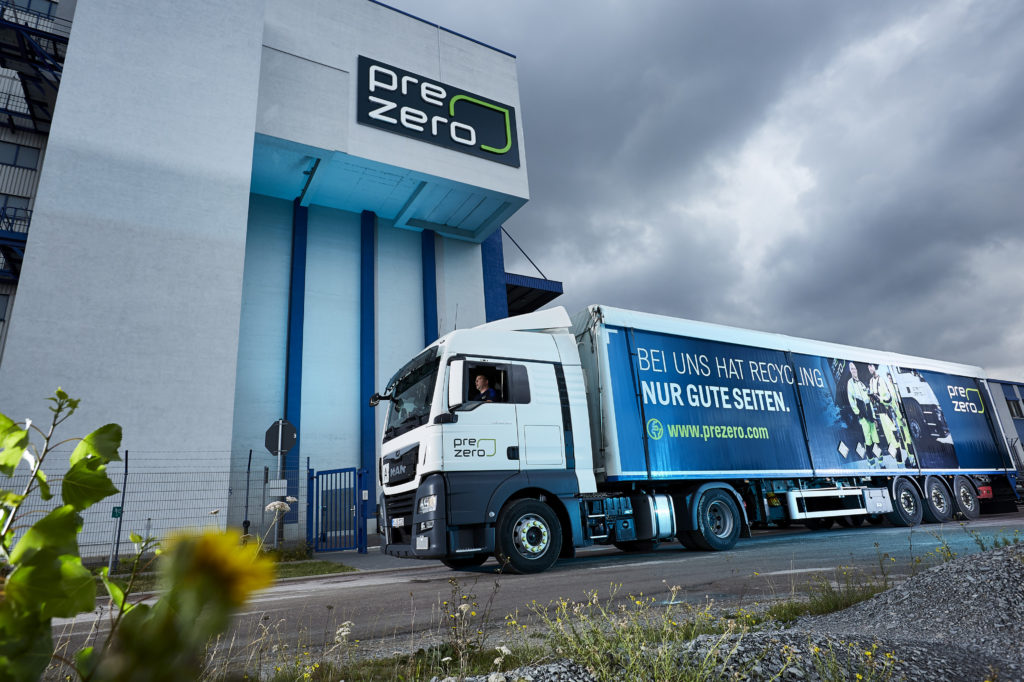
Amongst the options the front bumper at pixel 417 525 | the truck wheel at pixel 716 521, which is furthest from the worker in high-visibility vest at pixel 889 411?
the front bumper at pixel 417 525

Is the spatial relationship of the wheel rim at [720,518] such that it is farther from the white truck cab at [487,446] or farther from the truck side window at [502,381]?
the truck side window at [502,381]

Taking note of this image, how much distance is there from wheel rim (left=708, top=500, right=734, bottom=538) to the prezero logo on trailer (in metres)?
13.5

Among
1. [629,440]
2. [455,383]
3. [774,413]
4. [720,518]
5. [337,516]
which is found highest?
[455,383]

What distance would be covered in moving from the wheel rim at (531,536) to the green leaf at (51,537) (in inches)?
268

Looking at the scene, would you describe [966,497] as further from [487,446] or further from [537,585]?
[487,446]

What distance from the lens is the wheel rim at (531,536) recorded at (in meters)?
7.06

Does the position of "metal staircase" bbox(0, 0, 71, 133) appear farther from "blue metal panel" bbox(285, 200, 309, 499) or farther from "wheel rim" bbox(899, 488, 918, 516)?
"wheel rim" bbox(899, 488, 918, 516)

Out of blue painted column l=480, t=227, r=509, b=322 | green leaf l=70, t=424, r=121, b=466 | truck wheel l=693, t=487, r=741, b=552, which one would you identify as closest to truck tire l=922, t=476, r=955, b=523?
truck wheel l=693, t=487, r=741, b=552

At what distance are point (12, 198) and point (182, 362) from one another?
29.9 ft

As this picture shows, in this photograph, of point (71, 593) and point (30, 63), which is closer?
point (71, 593)

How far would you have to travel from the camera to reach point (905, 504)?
37.7 ft

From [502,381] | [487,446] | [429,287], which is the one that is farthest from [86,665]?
[429,287]

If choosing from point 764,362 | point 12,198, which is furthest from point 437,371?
point 12,198

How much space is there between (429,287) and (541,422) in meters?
12.5
